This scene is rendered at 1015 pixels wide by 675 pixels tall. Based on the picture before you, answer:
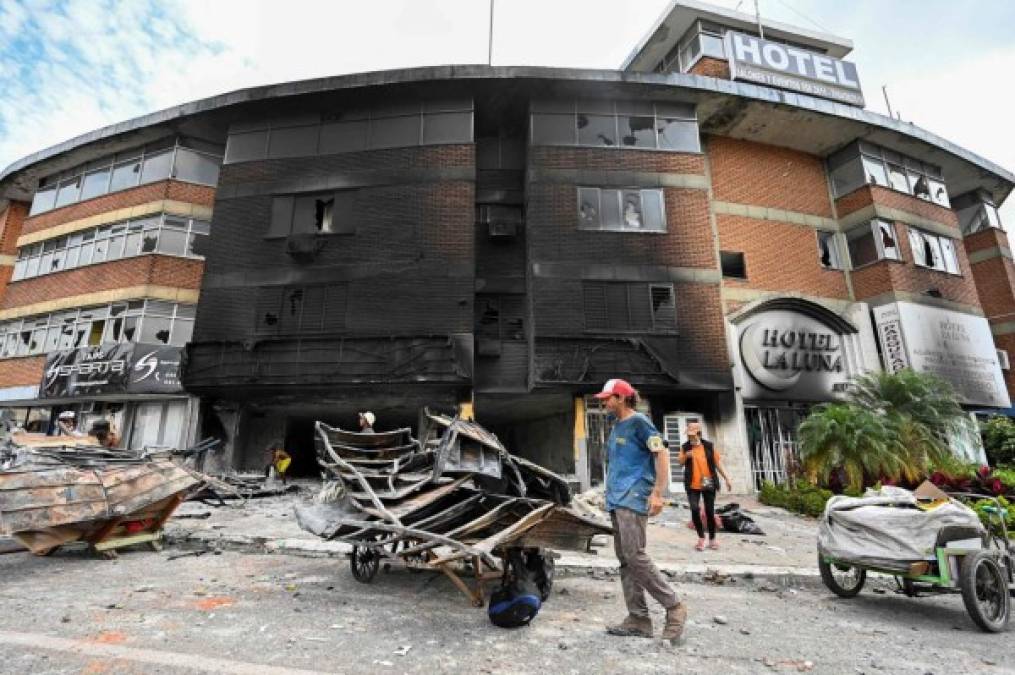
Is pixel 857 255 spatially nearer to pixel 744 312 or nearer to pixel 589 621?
pixel 744 312

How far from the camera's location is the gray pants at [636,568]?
11.9ft

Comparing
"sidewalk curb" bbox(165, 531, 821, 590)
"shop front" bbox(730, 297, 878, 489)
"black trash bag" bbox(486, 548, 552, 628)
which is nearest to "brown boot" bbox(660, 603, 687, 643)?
"black trash bag" bbox(486, 548, 552, 628)

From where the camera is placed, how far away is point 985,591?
422 centimetres

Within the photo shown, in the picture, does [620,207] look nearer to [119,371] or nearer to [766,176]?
[766,176]

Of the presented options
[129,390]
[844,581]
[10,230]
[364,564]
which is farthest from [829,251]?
[10,230]

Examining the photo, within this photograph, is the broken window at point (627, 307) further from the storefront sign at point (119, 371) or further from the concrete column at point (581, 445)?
the storefront sign at point (119, 371)

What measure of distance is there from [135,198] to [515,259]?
14.2 meters

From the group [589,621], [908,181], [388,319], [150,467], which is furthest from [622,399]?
[908,181]

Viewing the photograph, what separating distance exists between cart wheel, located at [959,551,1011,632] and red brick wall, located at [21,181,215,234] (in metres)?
20.8

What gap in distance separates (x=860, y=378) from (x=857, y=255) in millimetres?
6635

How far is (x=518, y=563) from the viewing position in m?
4.02

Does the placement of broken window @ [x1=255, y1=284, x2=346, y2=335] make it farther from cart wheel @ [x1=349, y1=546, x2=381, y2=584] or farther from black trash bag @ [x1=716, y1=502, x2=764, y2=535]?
black trash bag @ [x1=716, y1=502, x2=764, y2=535]

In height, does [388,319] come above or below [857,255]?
below

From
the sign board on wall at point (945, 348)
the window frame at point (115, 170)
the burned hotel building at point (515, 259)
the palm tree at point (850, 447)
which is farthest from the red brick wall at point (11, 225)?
the sign board on wall at point (945, 348)
